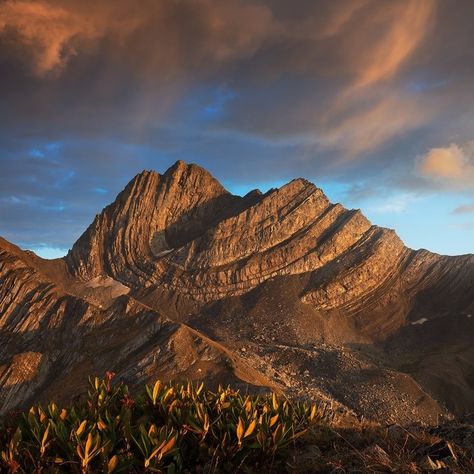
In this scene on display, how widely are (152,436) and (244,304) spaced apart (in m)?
74.3

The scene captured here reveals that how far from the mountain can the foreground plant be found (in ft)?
96.4

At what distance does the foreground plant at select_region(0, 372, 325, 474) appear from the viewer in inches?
285

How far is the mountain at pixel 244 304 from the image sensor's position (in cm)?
4456

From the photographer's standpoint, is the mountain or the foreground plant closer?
the foreground plant

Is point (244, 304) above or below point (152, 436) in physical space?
above

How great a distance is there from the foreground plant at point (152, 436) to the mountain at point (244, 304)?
2937 cm

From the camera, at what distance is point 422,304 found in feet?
278

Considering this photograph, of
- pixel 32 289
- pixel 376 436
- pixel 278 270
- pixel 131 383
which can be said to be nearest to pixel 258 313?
pixel 278 270

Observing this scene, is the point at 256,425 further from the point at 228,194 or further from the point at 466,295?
the point at 228,194

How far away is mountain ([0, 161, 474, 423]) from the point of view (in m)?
44.6

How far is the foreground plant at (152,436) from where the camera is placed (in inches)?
285

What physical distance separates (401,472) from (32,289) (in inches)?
2367

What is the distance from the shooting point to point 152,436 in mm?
7469

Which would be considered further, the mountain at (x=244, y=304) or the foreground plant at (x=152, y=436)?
the mountain at (x=244, y=304)
